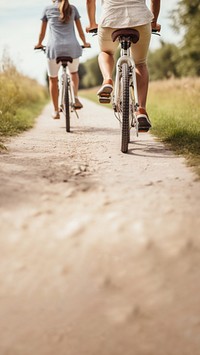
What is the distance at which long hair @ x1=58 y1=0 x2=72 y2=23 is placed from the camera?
238 inches

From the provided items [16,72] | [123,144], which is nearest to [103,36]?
[123,144]

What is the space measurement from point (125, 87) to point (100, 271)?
2.38 m

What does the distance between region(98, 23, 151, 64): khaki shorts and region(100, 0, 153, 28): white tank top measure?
81 mm

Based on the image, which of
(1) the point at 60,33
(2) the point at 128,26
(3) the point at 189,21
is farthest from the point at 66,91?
(3) the point at 189,21

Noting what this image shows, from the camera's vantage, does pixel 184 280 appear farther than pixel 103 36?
No

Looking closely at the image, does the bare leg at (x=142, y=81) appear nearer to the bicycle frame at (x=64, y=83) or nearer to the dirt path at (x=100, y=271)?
the dirt path at (x=100, y=271)

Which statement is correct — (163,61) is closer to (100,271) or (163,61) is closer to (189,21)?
(189,21)

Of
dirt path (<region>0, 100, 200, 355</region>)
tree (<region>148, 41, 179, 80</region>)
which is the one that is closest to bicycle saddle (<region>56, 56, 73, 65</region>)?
dirt path (<region>0, 100, 200, 355</region>)

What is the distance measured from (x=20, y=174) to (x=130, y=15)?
5.86 ft

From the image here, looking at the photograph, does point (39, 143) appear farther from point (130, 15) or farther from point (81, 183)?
point (81, 183)

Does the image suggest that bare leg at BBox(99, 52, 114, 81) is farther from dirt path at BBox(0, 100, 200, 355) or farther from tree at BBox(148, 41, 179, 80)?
tree at BBox(148, 41, 179, 80)

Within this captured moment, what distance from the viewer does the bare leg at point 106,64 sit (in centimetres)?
429

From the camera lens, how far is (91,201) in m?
2.58

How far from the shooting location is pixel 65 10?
6.11 metres
